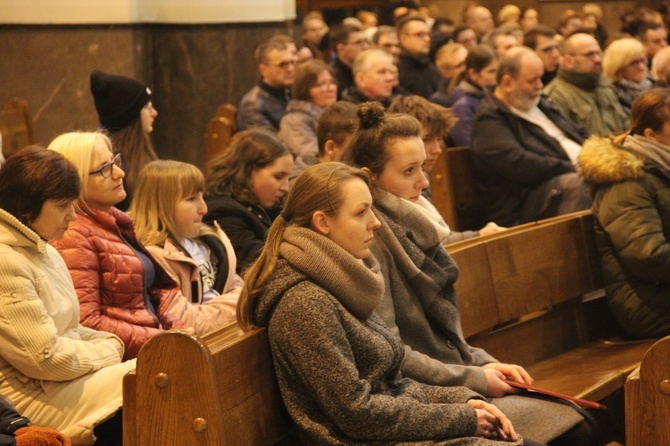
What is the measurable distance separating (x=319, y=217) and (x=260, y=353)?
413 millimetres

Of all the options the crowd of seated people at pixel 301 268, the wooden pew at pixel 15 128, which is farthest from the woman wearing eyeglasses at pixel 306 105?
the wooden pew at pixel 15 128

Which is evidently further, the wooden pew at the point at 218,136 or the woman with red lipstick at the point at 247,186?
the wooden pew at the point at 218,136

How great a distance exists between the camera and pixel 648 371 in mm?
3027

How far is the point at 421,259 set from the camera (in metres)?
3.38

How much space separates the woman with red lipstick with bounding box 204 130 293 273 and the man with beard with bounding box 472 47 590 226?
2029 mm

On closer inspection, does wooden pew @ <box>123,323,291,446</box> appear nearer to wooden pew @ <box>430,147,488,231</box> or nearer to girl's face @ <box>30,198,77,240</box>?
girl's face @ <box>30,198,77,240</box>

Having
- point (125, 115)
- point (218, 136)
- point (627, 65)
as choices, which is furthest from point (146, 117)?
point (627, 65)

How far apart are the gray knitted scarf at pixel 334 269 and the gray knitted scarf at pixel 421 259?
1.52 feet

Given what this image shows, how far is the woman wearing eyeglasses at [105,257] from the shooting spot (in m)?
3.44

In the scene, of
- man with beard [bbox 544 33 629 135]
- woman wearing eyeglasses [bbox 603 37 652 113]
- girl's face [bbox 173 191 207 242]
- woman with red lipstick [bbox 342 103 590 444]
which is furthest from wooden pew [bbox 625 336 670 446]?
woman wearing eyeglasses [bbox 603 37 652 113]

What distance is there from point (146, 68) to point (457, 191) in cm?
365

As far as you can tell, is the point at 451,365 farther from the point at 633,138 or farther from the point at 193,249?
the point at 633,138

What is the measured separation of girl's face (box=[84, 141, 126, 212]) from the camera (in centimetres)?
360

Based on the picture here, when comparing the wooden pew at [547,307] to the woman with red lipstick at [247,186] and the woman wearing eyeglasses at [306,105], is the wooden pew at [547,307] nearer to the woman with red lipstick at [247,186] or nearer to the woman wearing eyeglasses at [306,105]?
the woman with red lipstick at [247,186]
